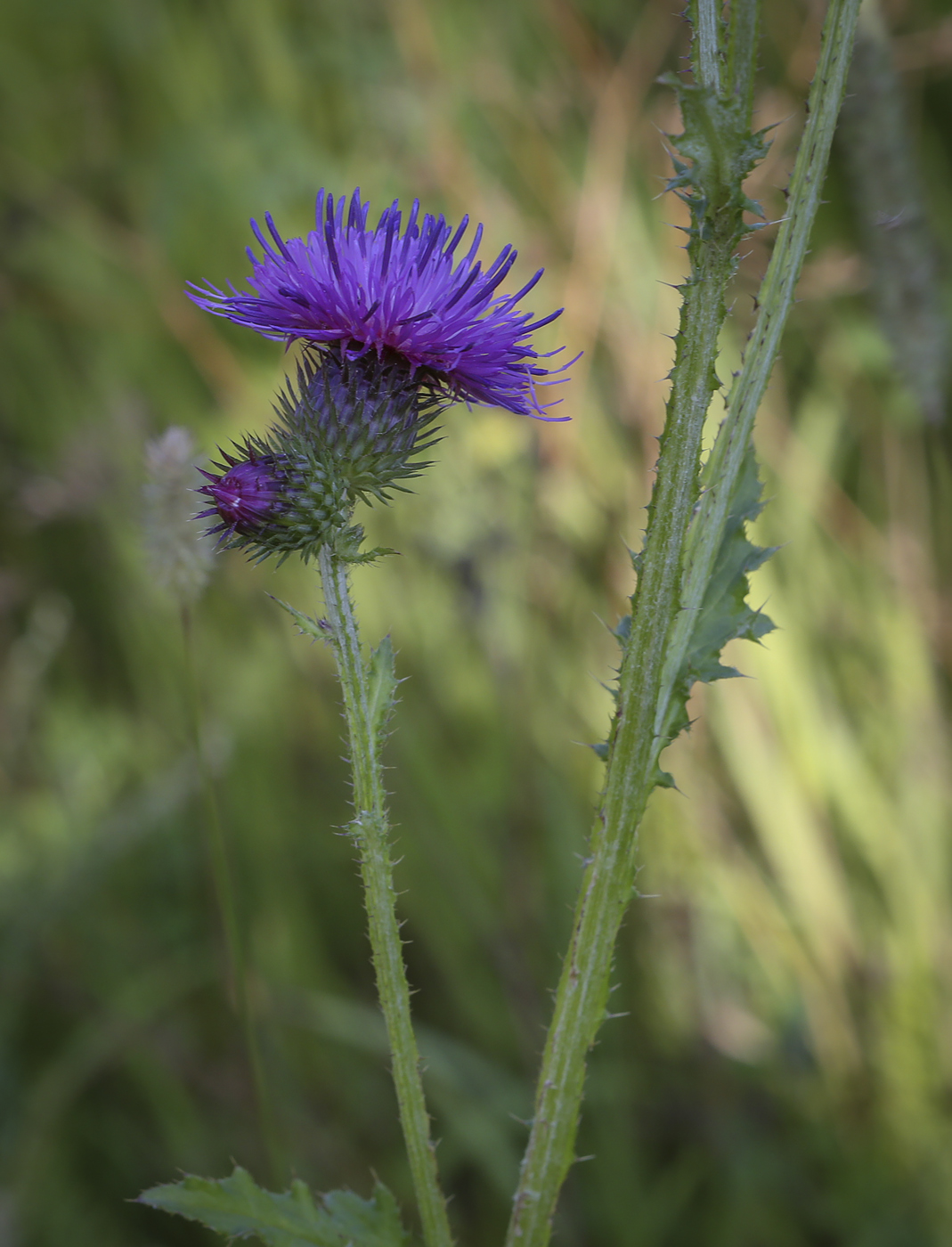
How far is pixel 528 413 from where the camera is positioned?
0.69 metres

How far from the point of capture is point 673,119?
4.93ft

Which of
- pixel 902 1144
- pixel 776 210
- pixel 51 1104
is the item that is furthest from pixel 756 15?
pixel 776 210

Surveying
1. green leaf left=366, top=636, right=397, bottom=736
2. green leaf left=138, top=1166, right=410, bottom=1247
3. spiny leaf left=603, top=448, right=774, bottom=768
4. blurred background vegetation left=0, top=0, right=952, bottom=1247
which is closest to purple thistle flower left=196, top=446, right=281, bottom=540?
green leaf left=366, top=636, right=397, bottom=736

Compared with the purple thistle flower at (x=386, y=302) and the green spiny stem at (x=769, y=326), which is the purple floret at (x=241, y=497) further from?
the green spiny stem at (x=769, y=326)

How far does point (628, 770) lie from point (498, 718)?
4.57ft

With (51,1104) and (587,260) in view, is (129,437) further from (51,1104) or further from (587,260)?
(51,1104)

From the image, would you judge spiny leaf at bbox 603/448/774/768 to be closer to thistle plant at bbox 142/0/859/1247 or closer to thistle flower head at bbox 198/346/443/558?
thistle plant at bbox 142/0/859/1247

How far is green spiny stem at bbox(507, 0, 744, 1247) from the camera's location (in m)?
0.52

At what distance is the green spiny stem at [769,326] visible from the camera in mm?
504

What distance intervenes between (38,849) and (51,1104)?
50 centimetres

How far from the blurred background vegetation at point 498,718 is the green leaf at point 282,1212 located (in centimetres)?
70

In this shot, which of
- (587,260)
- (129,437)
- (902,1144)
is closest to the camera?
(902,1144)

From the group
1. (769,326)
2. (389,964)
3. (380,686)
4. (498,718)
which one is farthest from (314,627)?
(498,718)

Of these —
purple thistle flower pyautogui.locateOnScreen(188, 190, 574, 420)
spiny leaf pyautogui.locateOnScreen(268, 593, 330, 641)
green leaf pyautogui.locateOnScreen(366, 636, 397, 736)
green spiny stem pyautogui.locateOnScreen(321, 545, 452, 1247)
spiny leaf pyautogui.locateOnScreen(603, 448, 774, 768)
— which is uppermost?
purple thistle flower pyautogui.locateOnScreen(188, 190, 574, 420)
